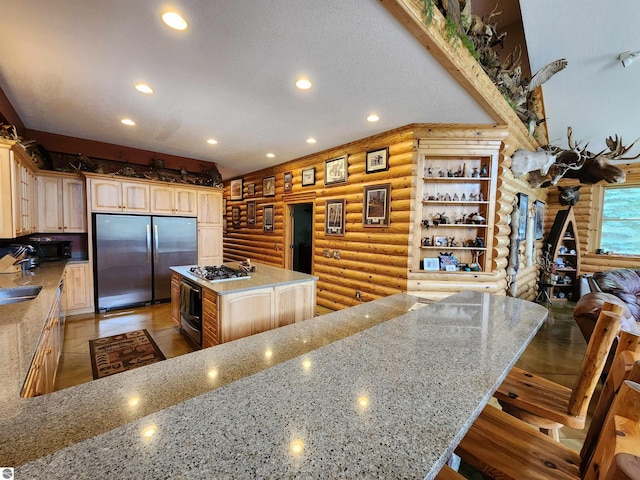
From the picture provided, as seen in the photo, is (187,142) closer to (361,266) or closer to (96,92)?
(96,92)

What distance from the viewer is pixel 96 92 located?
294cm

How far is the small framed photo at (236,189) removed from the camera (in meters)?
7.48

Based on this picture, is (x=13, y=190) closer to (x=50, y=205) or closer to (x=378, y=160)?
(x=50, y=205)

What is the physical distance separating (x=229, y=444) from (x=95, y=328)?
14.8ft

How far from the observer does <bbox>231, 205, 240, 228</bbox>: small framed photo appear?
7578 millimetres

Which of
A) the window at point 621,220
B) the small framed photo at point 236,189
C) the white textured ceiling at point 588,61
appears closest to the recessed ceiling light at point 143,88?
the white textured ceiling at point 588,61

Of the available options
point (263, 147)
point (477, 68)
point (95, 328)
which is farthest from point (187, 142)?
point (477, 68)

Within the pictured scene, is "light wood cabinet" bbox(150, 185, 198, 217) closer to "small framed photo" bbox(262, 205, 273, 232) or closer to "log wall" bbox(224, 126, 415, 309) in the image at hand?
"small framed photo" bbox(262, 205, 273, 232)

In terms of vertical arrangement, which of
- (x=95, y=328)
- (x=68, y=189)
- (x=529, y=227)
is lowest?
(x=95, y=328)

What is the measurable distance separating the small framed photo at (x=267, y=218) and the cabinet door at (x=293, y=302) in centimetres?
332

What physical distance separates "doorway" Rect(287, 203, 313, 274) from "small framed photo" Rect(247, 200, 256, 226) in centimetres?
133

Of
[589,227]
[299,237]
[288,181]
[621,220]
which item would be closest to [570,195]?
[589,227]

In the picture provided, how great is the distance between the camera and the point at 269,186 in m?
6.41

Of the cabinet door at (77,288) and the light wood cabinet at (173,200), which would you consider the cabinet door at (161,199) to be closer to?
the light wood cabinet at (173,200)
